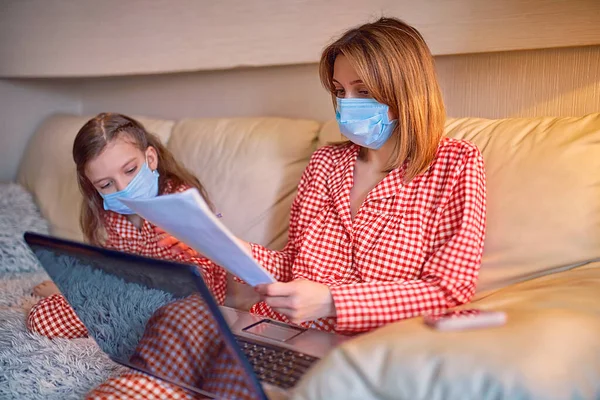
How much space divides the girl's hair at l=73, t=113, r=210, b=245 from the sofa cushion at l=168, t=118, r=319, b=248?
78 mm

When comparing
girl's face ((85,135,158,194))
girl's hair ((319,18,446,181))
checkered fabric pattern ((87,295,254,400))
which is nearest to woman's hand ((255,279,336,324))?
checkered fabric pattern ((87,295,254,400))

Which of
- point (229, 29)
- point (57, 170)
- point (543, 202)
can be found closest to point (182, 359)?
point (543, 202)

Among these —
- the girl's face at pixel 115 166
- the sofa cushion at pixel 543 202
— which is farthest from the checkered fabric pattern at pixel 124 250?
the sofa cushion at pixel 543 202

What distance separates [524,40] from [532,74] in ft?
0.28

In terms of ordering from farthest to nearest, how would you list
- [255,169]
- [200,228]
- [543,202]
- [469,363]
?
[255,169] < [543,202] < [200,228] < [469,363]

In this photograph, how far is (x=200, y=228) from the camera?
87cm

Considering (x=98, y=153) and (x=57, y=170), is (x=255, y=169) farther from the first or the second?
(x=57, y=170)

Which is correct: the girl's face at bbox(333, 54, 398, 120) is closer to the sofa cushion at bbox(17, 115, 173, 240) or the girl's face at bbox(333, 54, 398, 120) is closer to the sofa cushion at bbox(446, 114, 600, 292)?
the sofa cushion at bbox(446, 114, 600, 292)

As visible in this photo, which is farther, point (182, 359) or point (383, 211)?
point (383, 211)

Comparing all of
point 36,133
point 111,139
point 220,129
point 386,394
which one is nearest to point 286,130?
point 220,129

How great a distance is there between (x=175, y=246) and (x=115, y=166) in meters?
0.24

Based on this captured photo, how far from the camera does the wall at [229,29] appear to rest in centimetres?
141

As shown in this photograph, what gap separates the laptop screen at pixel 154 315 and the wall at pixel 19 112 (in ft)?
5.33

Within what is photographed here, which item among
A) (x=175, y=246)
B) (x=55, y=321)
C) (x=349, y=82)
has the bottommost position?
(x=55, y=321)
